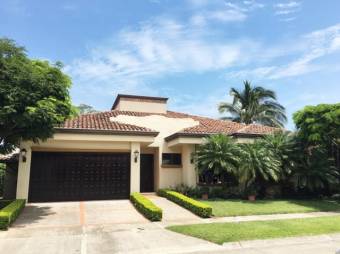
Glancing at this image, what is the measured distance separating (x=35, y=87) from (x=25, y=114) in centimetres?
129

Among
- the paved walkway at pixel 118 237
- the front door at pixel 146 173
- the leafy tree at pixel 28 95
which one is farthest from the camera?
the front door at pixel 146 173

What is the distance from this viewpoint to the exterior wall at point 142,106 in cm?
2400

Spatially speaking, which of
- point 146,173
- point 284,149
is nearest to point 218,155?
point 284,149

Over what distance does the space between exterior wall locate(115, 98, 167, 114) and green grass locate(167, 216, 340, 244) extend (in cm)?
1410

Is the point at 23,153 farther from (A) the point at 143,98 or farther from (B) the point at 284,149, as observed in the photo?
(B) the point at 284,149

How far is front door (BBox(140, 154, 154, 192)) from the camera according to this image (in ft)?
69.9

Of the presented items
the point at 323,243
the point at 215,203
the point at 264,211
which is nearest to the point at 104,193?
the point at 215,203

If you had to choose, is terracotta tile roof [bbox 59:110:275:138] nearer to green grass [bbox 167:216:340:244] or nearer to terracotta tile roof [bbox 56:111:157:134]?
terracotta tile roof [bbox 56:111:157:134]

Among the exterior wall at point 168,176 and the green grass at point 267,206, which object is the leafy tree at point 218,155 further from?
the exterior wall at point 168,176

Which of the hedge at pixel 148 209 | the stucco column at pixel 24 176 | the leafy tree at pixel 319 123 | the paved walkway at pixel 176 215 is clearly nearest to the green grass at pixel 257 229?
the paved walkway at pixel 176 215

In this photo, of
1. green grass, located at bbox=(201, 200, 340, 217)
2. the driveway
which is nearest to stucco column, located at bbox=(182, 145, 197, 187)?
A: green grass, located at bbox=(201, 200, 340, 217)

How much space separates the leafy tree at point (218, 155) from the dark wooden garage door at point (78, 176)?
455 cm

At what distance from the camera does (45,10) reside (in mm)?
12266

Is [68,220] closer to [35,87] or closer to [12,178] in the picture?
[35,87]
